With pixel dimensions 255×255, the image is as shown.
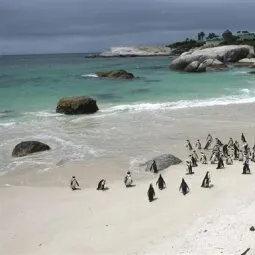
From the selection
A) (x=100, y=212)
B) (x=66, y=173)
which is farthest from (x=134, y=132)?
(x=100, y=212)

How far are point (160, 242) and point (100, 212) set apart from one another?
3445 mm

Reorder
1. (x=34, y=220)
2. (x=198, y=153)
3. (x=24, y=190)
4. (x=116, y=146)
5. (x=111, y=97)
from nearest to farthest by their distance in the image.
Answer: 1. (x=34, y=220)
2. (x=24, y=190)
3. (x=198, y=153)
4. (x=116, y=146)
5. (x=111, y=97)

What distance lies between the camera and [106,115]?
121 feet

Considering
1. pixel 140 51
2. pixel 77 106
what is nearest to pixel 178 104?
pixel 77 106

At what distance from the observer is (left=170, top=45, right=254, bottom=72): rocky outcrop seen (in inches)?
2994

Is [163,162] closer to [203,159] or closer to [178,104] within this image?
[203,159]

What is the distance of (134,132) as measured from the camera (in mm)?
30453

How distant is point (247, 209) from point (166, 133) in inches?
577

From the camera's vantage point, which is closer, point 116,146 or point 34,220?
point 34,220

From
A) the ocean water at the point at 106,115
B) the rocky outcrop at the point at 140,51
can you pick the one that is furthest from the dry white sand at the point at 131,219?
the rocky outcrop at the point at 140,51

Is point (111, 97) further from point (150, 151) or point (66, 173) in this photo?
point (66, 173)

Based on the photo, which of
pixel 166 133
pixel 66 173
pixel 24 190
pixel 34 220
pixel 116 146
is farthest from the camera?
pixel 166 133

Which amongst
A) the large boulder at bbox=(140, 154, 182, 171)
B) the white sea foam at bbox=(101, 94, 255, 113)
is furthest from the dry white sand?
the white sea foam at bbox=(101, 94, 255, 113)

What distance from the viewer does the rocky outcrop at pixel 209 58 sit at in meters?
76.1
